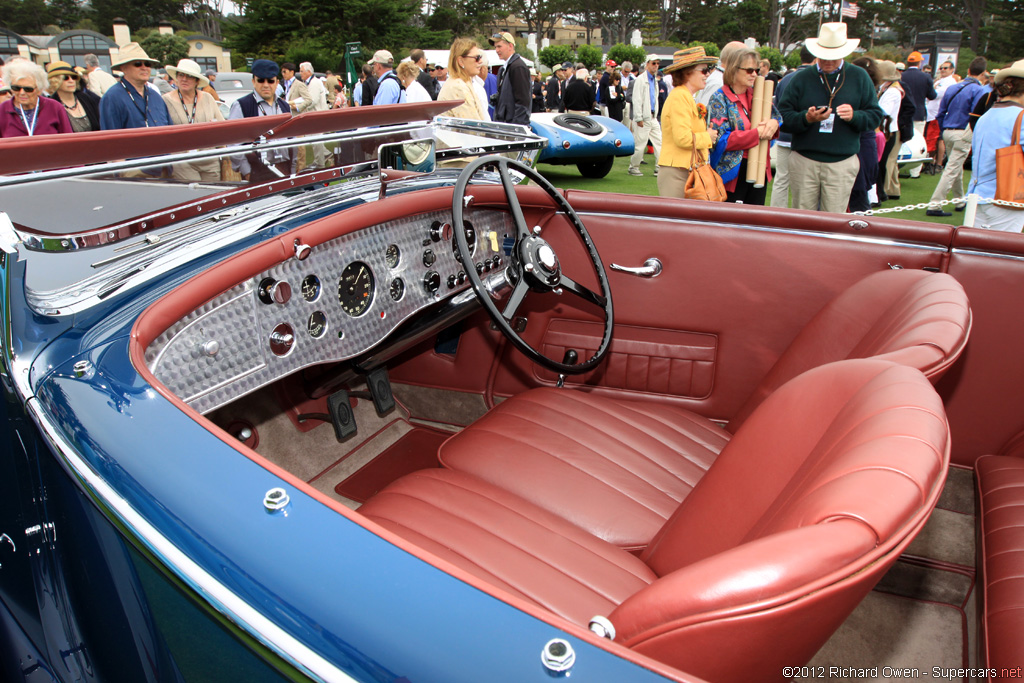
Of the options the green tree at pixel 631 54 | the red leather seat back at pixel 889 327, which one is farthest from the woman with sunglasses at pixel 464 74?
the green tree at pixel 631 54

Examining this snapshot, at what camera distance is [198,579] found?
0.84 metres

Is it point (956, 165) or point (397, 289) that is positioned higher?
point (397, 289)

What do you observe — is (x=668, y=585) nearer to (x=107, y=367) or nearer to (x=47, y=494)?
(x=107, y=367)

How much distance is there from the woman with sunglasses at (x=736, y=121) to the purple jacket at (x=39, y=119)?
15.7ft

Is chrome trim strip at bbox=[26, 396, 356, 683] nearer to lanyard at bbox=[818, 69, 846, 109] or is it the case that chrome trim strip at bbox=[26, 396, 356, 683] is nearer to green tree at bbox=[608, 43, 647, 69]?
lanyard at bbox=[818, 69, 846, 109]

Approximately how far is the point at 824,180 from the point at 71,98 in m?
6.66

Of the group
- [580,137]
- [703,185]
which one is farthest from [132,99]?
[580,137]

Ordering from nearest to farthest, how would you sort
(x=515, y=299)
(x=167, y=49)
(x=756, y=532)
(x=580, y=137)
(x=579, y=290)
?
(x=756, y=532) → (x=515, y=299) → (x=579, y=290) → (x=580, y=137) → (x=167, y=49)

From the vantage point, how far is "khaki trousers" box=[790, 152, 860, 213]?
458 centimetres

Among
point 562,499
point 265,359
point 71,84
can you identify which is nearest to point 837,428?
point 562,499

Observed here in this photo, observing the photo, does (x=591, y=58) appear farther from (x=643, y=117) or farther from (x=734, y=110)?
(x=734, y=110)

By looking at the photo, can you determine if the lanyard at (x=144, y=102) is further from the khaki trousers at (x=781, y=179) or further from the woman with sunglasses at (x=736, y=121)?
the khaki trousers at (x=781, y=179)

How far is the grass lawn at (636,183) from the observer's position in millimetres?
7879

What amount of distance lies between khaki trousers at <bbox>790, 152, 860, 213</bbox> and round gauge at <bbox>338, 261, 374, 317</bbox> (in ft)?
11.6
